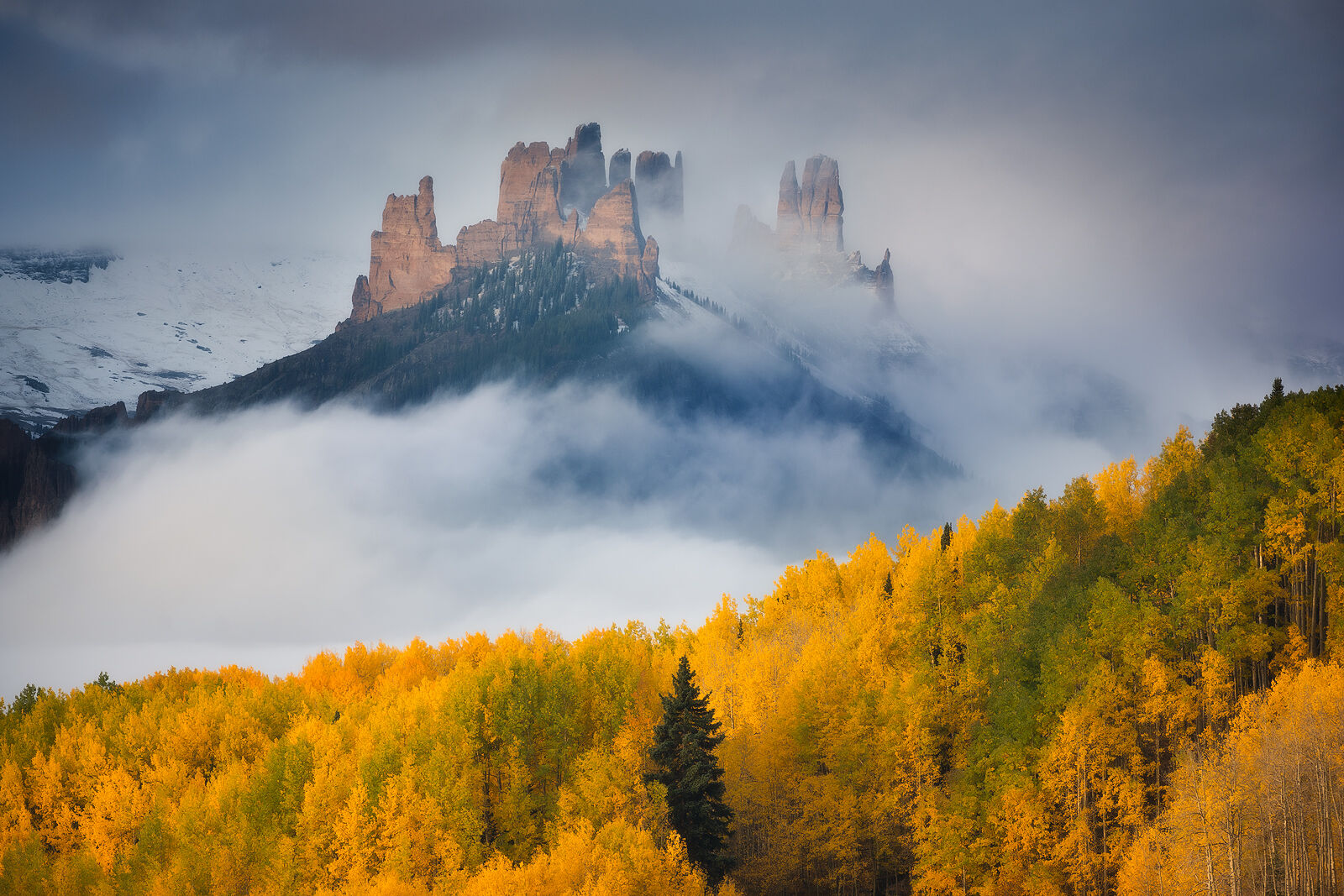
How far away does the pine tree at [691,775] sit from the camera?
48281mm

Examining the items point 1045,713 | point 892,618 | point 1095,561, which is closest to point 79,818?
point 892,618

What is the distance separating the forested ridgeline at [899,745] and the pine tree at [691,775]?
3.93ft

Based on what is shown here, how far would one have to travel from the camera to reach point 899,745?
54.2 meters

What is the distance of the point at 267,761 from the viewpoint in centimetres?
6328

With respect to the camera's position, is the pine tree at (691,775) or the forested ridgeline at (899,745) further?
the pine tree at (691,775)

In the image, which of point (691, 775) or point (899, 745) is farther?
point (899, 745)

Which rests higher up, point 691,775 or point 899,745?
point 899,745

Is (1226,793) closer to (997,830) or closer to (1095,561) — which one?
(997,830)

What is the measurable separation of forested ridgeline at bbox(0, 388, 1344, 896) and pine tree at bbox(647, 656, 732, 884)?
120 centimetres

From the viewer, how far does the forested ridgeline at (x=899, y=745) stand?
43656mm

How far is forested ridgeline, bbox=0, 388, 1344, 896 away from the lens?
43.7m

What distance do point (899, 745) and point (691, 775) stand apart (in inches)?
494

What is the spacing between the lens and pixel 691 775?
48.1 m

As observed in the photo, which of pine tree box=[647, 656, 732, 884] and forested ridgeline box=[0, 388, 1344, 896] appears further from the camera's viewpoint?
pine tree box=[647, 656, 732, 884]
